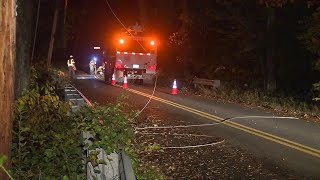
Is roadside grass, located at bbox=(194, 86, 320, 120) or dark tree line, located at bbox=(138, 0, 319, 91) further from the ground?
dark tree line, located at bbox=(138, 0, 319, 91)

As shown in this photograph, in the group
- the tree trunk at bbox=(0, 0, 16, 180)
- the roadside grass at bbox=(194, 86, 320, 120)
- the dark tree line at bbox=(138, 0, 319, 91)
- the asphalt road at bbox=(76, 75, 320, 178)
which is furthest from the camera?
the dark tree line at bbox=(138, 0, 319, 91)

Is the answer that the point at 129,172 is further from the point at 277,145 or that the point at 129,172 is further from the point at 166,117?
the point at 166,117

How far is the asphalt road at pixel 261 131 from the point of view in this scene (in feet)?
27.6

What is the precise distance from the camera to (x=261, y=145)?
9641mm

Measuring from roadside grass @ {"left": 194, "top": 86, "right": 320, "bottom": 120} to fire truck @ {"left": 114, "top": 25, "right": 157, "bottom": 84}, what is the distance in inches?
187

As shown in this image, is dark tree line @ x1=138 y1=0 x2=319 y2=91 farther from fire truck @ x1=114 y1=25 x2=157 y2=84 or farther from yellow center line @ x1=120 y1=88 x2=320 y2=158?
yellow center line @ x1=120 y1=88 x2=320 y2=158

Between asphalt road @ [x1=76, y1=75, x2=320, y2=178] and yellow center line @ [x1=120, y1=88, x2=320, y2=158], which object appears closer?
asphalt road @ [x1=76, y1=75, x2=320, y2=178]

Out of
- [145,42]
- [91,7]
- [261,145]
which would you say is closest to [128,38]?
[145,42]

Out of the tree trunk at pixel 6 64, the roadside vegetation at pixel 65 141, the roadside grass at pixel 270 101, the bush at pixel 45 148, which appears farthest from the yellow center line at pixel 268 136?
the tree trunk at pixel 6 64

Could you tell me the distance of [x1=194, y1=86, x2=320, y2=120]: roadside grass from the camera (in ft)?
51.8

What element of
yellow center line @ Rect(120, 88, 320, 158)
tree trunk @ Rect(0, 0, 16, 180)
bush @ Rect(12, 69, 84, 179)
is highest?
tree trunk @ Rect(0, 0, 16, 180)

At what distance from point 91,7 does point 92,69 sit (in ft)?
91.6

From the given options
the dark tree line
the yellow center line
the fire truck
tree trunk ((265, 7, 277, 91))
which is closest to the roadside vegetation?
the yellow center line

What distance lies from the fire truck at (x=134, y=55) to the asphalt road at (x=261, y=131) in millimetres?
11009
